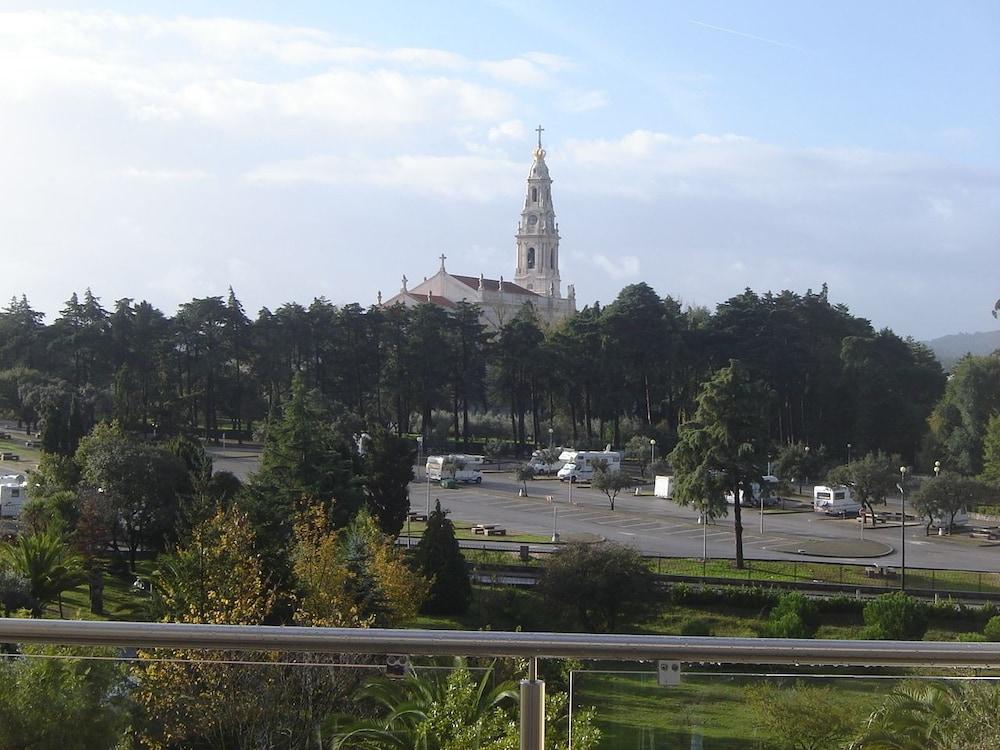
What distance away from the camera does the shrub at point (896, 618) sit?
1820 cm

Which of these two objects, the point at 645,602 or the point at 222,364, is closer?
the point at 645,602

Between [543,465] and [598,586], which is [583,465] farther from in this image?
[598,586]

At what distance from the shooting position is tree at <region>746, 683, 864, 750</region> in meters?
2.68

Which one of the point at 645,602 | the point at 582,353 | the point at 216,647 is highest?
the point at 582,353

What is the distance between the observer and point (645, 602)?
18938mm

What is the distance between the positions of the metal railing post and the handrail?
0.15 m

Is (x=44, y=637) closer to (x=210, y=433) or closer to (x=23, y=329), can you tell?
(x=210, y=433)

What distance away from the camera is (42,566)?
16.7 meters

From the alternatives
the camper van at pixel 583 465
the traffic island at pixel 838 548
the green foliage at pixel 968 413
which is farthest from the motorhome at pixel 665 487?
the green foliage at pixel 968 413

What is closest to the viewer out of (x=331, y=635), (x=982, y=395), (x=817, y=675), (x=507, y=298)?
(x=331, y=635)

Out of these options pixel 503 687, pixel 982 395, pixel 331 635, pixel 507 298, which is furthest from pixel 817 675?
pixel 507 298

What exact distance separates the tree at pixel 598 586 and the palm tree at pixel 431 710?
51.1 ft

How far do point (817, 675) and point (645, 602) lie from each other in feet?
54.7

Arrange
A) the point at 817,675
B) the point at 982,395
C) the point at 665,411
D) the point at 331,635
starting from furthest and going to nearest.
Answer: the point at 665,411 → the point at 982,395 → the point at 817,675 → the point at 331,635
